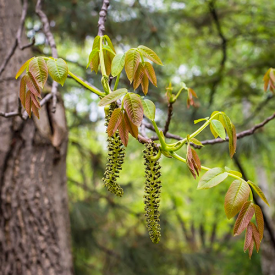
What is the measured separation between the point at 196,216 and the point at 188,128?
4.68m

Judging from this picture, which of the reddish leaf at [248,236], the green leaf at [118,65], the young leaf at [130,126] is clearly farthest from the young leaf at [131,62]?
the reddish leaf at [248,236]

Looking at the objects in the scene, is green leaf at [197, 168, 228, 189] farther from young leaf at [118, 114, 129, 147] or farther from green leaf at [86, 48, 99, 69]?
green leaf at [86, 48, 99, 69]

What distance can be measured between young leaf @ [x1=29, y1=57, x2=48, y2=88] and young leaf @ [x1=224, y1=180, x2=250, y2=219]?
0.54 meters

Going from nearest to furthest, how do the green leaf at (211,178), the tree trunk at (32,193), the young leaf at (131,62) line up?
1. the green leaf at (211,178)
2. the young leaf at (131,62)
3. the tree trunk at (32,193)

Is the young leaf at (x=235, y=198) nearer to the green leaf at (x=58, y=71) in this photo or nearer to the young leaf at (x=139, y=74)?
the young leaf at (x=139, y=74)

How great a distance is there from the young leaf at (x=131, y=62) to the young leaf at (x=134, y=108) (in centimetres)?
10

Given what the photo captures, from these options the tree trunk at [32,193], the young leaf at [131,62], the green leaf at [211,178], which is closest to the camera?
the green leaf at [211,178]

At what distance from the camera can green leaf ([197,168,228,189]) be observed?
29.6 inches

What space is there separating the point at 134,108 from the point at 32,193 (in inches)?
44.9

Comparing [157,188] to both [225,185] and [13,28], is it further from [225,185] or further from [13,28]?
[225,185]

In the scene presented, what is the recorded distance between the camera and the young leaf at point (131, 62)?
2.80 ft

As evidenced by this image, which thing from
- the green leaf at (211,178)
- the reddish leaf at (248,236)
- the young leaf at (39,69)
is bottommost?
the reddish leaf at (248,236)

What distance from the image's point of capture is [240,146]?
353 cm

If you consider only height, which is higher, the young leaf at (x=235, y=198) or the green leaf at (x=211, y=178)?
the green leaf at (x=211, y=178)
